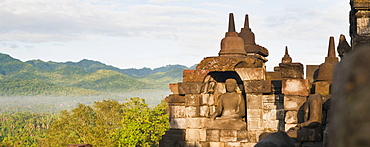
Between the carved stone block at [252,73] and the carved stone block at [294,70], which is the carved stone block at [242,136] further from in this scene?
the carved stone block at [294,70]

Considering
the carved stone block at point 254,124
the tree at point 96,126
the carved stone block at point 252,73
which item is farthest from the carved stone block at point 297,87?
the tree at point 96,126

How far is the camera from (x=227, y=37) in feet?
50.1

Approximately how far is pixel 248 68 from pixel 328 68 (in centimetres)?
223

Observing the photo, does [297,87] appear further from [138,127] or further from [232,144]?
[138,127]

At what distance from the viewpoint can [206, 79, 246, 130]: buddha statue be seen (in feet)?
45.0

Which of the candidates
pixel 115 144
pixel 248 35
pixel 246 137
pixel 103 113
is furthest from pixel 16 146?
pixel 246 137

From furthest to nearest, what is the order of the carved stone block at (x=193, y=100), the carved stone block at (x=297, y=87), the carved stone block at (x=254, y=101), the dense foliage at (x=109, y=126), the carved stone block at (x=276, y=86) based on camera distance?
1. the dense foliage at (x=109, y=126)
2. the carved stone block at (x=193, y=100)
3. the carved stone block at (x=254, y=101)
4. the carved stone block at (x=276, y=86)
5. the carved stone block at (x=297, y=87)

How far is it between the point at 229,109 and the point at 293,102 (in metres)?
3.22

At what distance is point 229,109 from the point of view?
14156 millimetres

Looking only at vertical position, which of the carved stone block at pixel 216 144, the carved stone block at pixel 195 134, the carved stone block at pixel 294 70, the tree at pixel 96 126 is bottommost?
the tree at pixel 96 126

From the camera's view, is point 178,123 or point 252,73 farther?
point 178,123

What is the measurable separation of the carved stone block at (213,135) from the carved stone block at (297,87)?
3.00 m

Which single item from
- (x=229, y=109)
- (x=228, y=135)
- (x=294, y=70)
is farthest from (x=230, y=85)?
(x=294, y=70)

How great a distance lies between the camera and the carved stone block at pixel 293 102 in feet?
36.4
